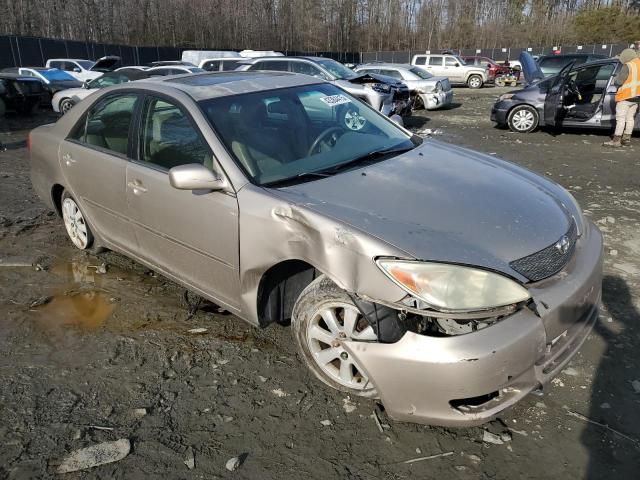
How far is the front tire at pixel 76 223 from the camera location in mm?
4324

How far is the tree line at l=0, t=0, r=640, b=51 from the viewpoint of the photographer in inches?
1476

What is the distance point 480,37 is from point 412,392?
2509 inches

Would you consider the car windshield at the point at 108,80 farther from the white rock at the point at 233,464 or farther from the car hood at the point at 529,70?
the white rock at the point at 233,464

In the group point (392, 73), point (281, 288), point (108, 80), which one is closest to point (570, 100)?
point (392, 73)

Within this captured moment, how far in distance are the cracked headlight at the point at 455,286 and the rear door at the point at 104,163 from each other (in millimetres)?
2310

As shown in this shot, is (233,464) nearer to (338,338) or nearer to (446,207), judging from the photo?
(338,338)

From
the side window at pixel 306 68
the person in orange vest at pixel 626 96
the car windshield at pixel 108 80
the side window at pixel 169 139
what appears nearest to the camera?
the side window at pixel 169 139

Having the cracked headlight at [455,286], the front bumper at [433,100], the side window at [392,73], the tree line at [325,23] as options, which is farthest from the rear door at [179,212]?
the tree line at [325,23]

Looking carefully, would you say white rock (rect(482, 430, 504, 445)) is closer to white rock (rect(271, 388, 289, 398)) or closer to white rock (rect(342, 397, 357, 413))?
white rock (rect(342, 397, 357, 413))

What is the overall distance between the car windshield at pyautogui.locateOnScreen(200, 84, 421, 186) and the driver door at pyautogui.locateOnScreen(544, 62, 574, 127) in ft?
25.0

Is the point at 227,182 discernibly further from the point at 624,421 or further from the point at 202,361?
the point at 624,421

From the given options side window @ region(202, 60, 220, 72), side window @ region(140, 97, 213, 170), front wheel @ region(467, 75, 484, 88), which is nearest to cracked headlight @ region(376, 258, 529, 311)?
side window @ region(140, 97, 213, 170)

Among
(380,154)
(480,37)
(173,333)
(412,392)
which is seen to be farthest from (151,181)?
(480,37)

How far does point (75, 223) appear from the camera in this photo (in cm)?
444
